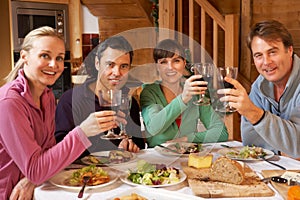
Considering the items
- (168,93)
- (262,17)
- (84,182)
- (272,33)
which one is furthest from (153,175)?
(262,17)

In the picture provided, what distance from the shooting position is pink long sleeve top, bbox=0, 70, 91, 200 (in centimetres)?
126

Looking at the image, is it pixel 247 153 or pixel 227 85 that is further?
pixel 247 153

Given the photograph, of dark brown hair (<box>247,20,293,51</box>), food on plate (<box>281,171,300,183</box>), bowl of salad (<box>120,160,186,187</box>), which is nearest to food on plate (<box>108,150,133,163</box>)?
bowl of salad (<box>120,160,186,187</box>)

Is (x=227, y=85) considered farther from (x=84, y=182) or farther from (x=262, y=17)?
(x=262, y=17)

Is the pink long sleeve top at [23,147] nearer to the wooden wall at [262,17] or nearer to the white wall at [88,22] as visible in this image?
the wooden wall at [262,17]

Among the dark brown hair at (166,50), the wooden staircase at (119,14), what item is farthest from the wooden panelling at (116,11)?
the dark brown hair at (166,50)

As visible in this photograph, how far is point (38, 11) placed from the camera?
159 inches

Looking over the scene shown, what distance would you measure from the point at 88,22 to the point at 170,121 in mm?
3349

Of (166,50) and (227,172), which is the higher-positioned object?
(166,50)

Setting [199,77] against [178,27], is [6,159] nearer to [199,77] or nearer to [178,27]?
[199,77]

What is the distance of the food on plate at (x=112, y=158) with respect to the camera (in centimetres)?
152

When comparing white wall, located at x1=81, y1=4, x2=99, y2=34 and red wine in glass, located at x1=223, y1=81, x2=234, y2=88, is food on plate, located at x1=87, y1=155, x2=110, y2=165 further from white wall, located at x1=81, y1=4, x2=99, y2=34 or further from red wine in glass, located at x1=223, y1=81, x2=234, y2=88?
white wall, located at x1=81, y1=4, x2=99, y2=34

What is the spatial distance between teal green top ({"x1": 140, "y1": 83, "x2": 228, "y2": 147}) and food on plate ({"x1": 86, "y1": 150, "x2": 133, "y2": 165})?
25 cm

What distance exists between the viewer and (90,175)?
131 centimetres
